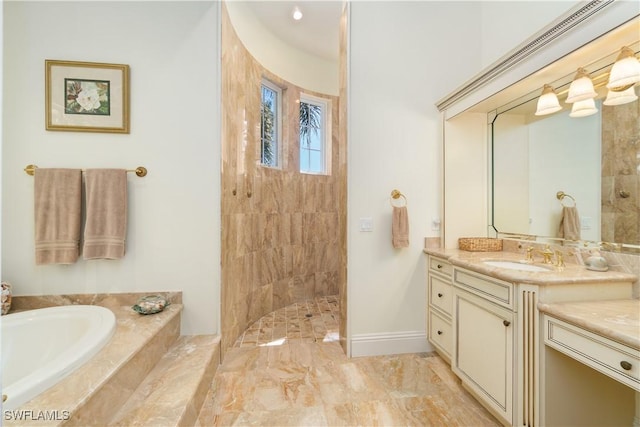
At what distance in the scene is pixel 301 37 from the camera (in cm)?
352

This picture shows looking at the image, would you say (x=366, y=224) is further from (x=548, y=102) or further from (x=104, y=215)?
(x=104, y=215)

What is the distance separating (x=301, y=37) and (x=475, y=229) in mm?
2733

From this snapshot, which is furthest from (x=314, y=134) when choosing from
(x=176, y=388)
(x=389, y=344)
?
(x=176, y=388)

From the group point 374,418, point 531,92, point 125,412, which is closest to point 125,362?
point 125,412

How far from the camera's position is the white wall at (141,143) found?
2123mm

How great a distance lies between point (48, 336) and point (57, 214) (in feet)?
2.49

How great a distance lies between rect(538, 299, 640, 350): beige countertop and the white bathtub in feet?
7.26

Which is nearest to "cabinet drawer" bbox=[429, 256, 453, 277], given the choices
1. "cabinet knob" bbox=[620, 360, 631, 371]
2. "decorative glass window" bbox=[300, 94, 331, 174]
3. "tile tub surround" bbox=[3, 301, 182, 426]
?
"cabinet knob" bbox=[620, 360, 631, 371]

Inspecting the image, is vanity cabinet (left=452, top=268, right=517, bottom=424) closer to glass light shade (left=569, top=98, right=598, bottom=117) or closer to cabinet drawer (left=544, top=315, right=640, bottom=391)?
cabinet drawer (left=544, top=315, right=640, bottom=391)

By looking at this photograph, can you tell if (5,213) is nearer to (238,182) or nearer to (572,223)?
(238,182)

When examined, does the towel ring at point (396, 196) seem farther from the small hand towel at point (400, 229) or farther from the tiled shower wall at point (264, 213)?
the tiled shower wall at point (264, 213)

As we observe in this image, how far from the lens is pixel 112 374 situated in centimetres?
144

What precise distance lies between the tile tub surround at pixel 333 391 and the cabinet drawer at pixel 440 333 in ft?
0.46

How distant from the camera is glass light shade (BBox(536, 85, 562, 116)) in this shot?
198cm
